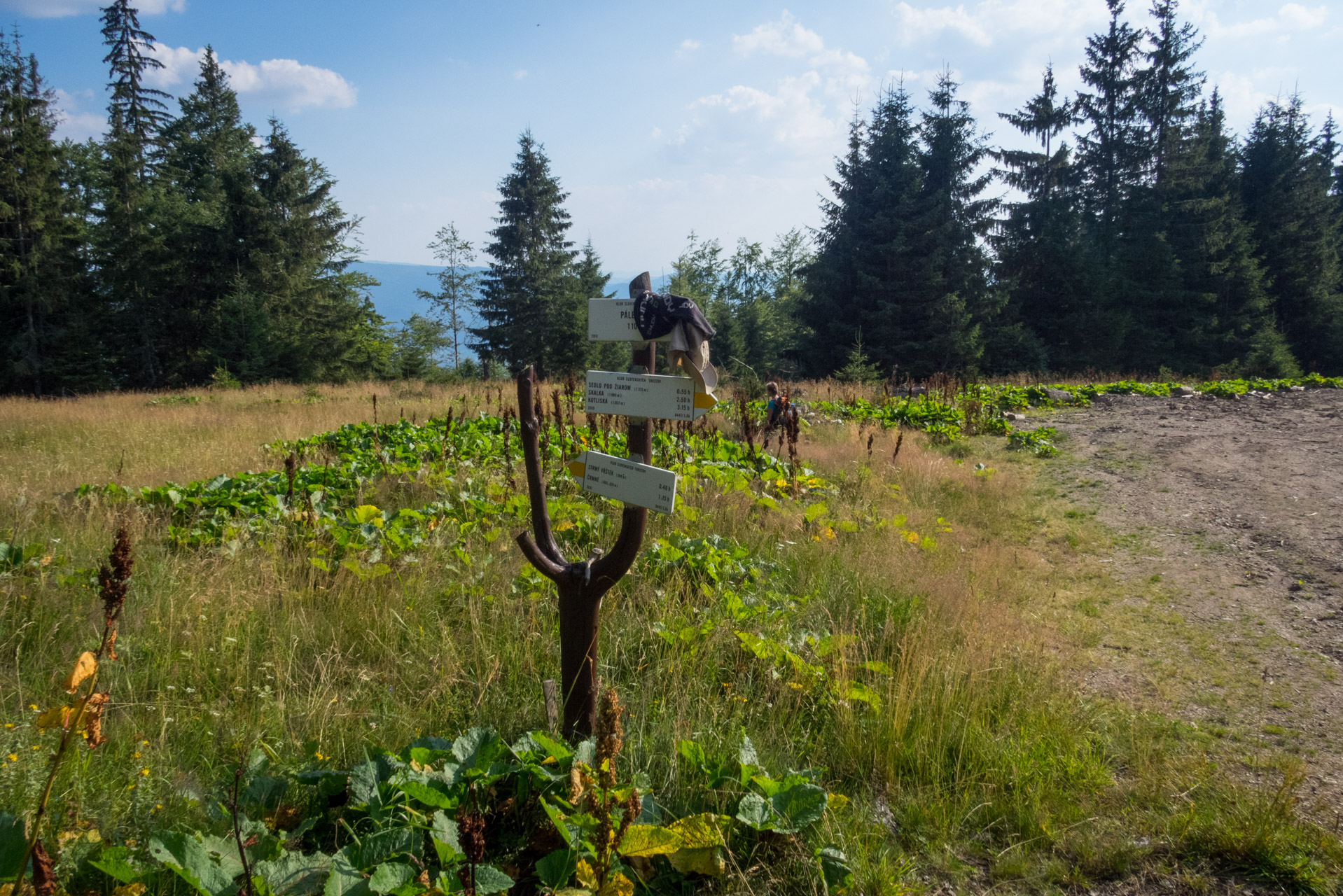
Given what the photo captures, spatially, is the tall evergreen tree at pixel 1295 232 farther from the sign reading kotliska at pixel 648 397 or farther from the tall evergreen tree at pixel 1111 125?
the sign reading kotliska at pixel 648 397

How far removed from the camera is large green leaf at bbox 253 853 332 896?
5.00 feet

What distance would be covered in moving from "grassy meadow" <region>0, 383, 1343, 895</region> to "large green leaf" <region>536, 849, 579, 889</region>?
465 millimetres

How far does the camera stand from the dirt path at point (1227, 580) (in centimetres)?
326

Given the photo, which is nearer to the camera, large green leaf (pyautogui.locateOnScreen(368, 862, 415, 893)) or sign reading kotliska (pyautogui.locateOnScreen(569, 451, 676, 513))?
large green leaf (pyautogui.locateOnScreen(368, 862, 415, 893))

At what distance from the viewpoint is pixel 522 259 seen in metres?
31.2

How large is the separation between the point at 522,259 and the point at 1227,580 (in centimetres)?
3017

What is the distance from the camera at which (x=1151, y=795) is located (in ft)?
8.03

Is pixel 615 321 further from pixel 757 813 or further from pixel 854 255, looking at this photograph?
pixel 854 255

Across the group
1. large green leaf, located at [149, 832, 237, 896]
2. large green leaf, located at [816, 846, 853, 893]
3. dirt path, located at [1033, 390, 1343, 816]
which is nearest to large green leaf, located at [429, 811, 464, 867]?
large green leaf, located at [149, 832, 237, 896]

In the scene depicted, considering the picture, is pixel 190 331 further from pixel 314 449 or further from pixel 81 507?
pixel 81 507

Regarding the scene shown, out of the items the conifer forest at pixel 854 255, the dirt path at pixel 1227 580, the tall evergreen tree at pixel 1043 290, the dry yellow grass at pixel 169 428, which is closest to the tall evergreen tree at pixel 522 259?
the conifer forest at pixel 854 255

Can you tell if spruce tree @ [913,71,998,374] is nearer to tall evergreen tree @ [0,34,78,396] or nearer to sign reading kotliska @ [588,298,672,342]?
sign reading kotliska @ [588,298,672,342]

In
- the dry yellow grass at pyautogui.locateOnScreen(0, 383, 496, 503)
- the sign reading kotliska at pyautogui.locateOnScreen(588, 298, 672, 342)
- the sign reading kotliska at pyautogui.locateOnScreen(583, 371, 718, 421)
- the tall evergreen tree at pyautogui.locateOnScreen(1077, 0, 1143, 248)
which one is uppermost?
the tall evergreen tree at pyautogui.locateOnScreen(1077, 0, 1143, 248)

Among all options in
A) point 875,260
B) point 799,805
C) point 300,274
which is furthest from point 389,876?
point 300,274
